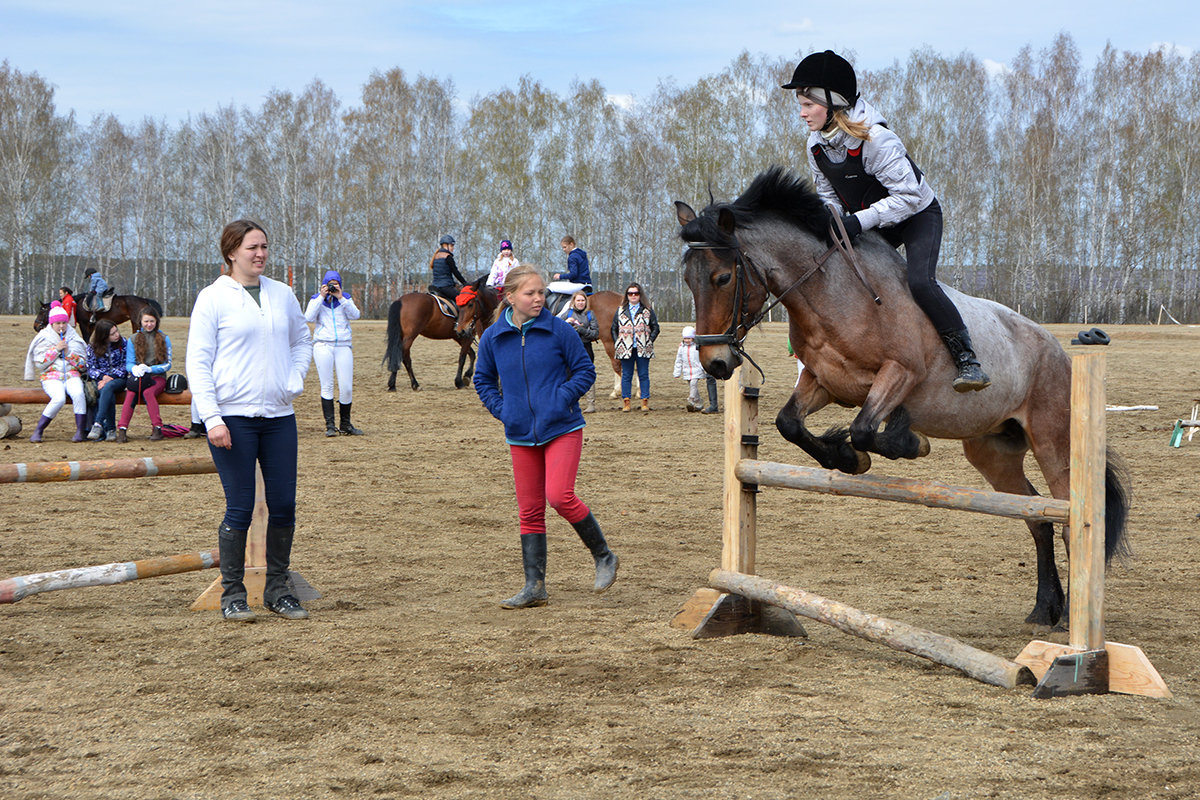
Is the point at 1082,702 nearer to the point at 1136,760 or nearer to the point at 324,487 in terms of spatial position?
the point at 1136,760

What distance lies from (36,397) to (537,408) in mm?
7995

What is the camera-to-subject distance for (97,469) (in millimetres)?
5375

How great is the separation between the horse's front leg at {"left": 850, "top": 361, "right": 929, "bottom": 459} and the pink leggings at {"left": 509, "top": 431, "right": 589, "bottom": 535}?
1.61 meters

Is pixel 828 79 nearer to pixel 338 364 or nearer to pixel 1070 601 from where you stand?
pixel 1070 601

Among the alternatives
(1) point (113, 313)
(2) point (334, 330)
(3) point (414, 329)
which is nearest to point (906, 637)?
(2) point (334, 330)

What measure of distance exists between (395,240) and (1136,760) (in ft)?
168

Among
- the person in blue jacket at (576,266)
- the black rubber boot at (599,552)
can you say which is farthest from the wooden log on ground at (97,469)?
the person in blue jacket at (576,266)

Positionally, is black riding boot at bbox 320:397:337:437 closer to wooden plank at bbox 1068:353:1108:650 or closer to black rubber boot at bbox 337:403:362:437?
black rubber boot at bbox 337:403:362:437

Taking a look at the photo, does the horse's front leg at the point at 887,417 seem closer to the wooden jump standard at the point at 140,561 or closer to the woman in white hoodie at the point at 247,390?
the woman in white hoodie at the point at 247,390

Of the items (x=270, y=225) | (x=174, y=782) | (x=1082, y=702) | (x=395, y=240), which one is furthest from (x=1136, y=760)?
(x=270, y=225)

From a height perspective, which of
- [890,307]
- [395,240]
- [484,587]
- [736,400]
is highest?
[395,240]

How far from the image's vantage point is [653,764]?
3420mm

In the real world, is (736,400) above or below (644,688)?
above

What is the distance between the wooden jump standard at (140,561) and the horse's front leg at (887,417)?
3.08 m
